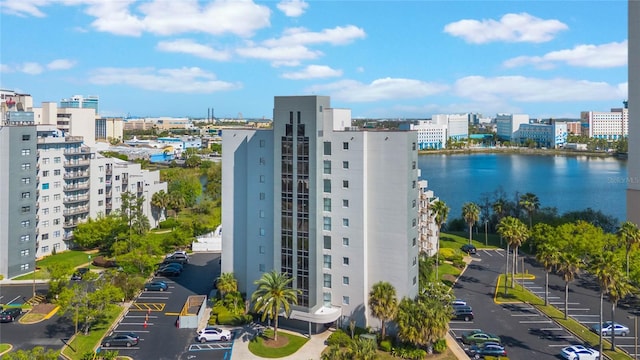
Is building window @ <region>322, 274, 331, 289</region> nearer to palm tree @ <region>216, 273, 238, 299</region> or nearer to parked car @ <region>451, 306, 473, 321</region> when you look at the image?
palm tree @ <region>216, 273, 238, 299</region>

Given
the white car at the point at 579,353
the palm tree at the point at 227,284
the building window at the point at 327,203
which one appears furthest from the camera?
the palm tree at the point at 227,284

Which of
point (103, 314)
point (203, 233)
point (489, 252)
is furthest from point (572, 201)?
point (103, 314)

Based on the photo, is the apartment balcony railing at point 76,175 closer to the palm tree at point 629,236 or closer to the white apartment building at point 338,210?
the white apartment building at point 338,210

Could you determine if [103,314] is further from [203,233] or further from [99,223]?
[203,233]

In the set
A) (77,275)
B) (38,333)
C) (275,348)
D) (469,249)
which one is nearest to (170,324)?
(38,333)

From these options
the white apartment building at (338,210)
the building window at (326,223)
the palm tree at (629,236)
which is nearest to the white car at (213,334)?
the white apartment building at (338,210)

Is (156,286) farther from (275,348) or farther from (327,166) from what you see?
(327,166)

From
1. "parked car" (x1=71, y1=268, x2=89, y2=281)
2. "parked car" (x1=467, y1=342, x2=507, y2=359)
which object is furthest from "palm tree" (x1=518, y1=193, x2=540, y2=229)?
"parked car" (x1=71, y1=268, x2=89, y2=281)
